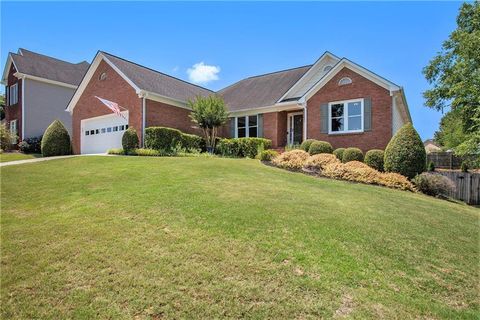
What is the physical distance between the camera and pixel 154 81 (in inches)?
869

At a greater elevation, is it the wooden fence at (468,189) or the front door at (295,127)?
the front door at (295,127)

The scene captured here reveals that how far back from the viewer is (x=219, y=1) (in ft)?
37.5

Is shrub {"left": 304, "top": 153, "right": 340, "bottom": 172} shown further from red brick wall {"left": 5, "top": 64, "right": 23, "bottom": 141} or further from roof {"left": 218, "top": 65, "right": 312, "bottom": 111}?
red brick wall {"left": 5, "top": 64, "right": 23, "bottom": 141}

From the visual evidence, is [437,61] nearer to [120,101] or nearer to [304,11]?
[304,11]

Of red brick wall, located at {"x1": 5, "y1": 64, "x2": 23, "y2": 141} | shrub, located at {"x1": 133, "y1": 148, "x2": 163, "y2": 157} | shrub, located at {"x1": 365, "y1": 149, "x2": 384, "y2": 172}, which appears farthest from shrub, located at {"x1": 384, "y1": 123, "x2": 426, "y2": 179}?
red brick wall, located at {"x1": 5, "y1": 64, "x2": 23, "y2": 141}

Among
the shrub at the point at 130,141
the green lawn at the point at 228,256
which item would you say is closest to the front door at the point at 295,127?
the shrub at the point at 130,141

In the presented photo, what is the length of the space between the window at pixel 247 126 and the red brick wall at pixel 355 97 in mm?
4625

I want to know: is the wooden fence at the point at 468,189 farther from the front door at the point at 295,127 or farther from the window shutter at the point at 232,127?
the window shutter at the point at 232,127

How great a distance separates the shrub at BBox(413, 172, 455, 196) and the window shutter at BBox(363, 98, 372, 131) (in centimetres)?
447

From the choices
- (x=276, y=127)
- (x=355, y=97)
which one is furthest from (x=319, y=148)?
(x=276, y=127)

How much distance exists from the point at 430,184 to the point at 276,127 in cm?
1043

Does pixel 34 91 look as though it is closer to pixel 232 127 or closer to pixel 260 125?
pixel 232 127

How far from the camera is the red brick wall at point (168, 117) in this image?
1953 centimetres

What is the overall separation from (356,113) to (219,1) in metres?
9.82
